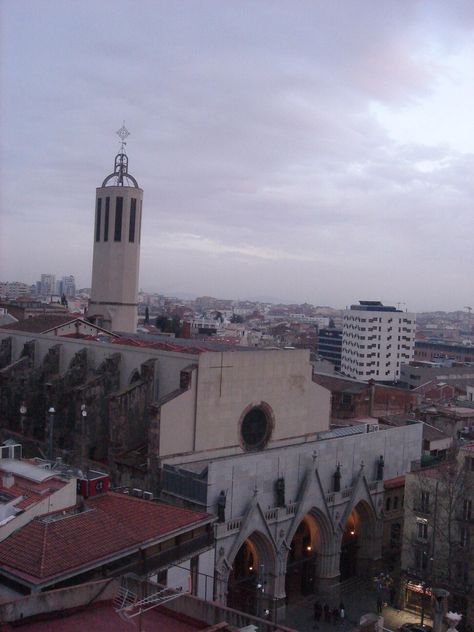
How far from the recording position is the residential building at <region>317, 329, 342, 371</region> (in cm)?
12500

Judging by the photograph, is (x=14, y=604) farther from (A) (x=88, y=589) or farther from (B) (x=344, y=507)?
(B) (x=344, y=507)

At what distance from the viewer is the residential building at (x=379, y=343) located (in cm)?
10638

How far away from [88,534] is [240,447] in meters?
15.4

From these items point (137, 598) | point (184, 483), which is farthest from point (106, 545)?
point (184, 483)

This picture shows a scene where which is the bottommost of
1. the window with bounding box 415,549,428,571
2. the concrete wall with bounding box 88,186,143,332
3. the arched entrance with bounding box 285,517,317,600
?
the arched entrance with bounding box 285,517,317,600

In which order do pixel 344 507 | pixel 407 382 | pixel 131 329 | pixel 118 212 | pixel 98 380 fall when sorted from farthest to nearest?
pixel 407 382 < pixel 131 329 < pixel 118 212 < pixel 98 380 < pixel 344 507

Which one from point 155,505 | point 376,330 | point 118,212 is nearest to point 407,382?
point 376,330

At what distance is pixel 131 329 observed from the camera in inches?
2397

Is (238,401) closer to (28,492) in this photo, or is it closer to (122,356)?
(122,356)

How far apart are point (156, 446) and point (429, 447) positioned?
20.6 metres

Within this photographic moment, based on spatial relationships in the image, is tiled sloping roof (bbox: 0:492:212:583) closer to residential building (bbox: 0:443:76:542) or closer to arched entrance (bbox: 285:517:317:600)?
residential building (bbox: 0:443:76:542)

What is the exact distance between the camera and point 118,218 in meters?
56.9

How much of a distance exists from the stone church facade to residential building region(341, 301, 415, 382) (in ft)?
225

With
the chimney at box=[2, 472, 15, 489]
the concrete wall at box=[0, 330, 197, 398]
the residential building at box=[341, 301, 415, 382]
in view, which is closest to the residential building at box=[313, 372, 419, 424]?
the concrete wall at box=[0, 330, 197, 398]
